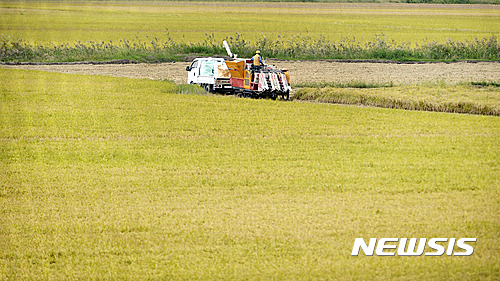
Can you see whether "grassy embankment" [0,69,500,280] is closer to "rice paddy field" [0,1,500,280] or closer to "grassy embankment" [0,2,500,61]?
"rice paddy field" [0,1,500,280]

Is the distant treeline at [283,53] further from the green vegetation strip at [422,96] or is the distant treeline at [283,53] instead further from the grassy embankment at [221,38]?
the green vegetation strip at [422,96]

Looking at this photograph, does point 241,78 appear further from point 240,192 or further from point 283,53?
point 283,53

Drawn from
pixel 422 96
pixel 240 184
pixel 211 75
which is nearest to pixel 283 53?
pixel 211 75

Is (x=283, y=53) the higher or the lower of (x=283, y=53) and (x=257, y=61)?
the lower

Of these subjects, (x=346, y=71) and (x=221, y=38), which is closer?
(x=346, y=71)

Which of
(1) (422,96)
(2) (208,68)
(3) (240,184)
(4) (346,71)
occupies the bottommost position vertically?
(4) (346,71)

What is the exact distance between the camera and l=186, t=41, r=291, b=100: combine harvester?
28359mm

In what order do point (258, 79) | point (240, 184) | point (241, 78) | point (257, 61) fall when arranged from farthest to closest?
point (241, 78)
point (258, 79)
point (257, 61)
point (240, 184)

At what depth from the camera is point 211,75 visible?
32.4 meters

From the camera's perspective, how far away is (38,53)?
47125mm

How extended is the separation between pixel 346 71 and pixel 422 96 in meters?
13.1

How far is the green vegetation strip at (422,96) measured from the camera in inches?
1029

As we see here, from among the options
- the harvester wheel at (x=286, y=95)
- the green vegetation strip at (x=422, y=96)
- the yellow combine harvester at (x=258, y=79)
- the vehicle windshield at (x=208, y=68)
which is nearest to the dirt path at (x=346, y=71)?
the vehicle windshield at (x=208, y=68)

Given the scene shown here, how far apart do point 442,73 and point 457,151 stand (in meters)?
22.0
